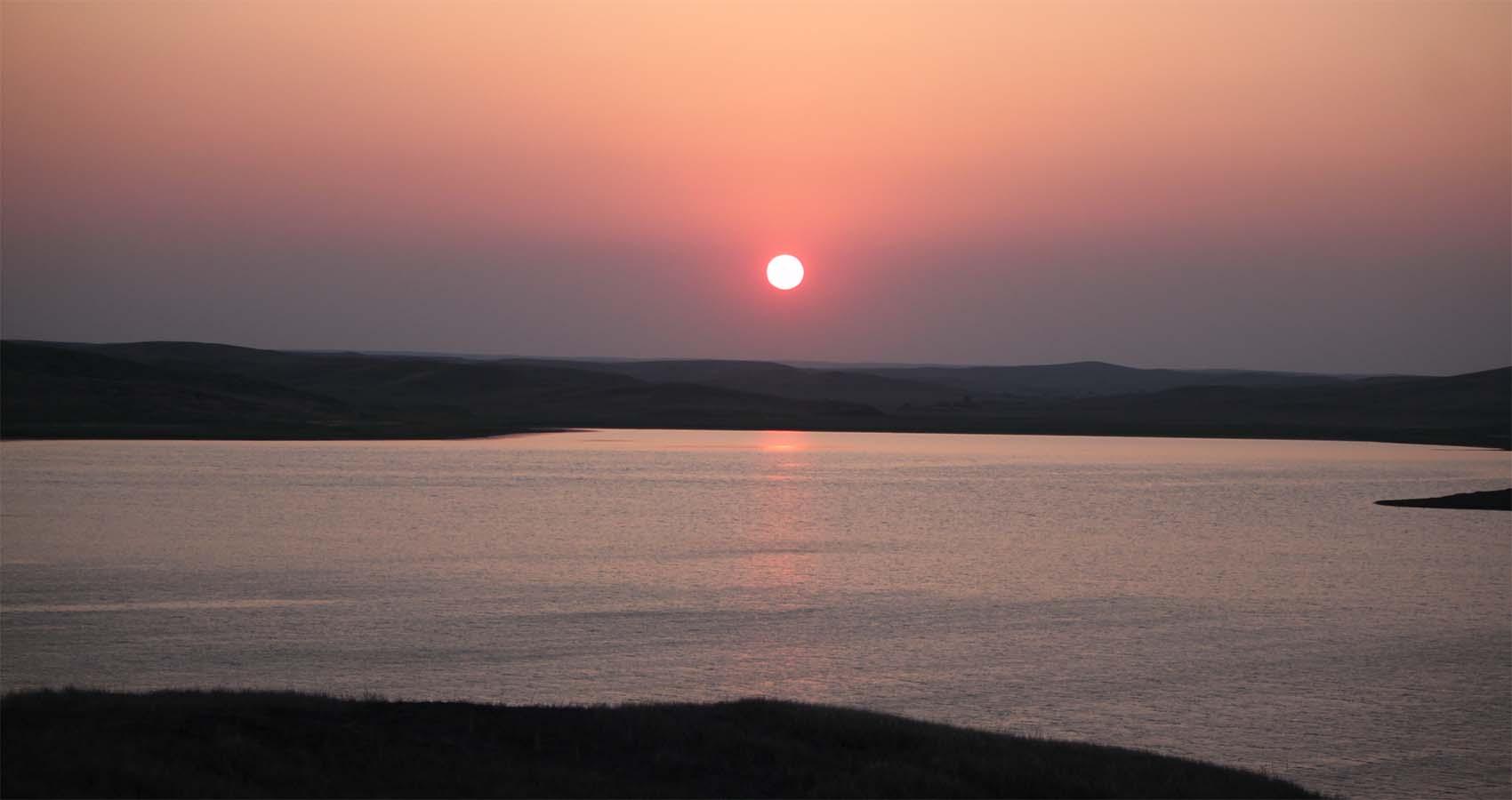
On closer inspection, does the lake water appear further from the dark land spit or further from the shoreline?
the shoreline

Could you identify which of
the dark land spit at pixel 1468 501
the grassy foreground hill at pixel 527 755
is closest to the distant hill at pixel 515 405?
the dark land spit at pixel 1468 501

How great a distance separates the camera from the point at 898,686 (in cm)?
2173

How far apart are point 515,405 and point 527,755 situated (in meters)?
138

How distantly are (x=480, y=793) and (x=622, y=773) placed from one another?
1.72 m

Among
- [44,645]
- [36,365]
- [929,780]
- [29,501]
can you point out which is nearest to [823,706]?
[929,780]

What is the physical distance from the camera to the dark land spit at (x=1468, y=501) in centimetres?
5462

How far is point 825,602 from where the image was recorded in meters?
29.9

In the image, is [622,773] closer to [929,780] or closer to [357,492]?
[929,780]

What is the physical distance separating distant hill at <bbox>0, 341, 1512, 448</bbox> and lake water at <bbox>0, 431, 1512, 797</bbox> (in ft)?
135

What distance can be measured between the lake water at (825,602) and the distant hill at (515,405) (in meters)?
41.2

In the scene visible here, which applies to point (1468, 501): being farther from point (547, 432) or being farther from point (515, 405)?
point (515, 405)

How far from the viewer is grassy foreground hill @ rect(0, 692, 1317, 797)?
41.2 ft

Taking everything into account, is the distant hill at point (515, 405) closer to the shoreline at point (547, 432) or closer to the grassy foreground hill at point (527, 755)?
the shoreline at point (547, 432)

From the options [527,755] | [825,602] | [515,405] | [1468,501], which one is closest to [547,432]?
[515,405]
